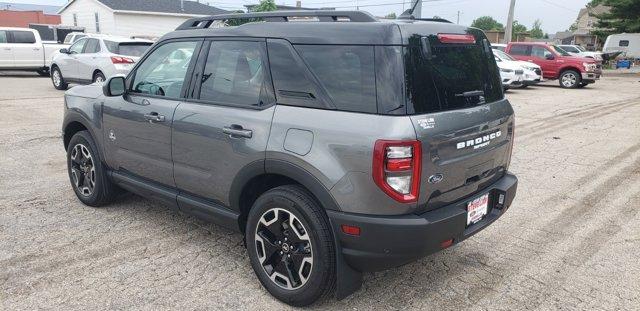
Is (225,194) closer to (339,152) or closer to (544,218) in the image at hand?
(339,152)

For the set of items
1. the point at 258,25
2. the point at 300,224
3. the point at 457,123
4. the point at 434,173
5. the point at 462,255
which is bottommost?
the point at 462,255

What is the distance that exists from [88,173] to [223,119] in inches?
84.4

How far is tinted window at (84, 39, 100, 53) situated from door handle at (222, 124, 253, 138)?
11379 millimetres

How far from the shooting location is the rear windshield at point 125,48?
12.8 m

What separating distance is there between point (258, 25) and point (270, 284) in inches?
68.2

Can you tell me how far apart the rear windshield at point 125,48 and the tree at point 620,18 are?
36873 mm

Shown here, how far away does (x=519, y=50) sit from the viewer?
20.7 m

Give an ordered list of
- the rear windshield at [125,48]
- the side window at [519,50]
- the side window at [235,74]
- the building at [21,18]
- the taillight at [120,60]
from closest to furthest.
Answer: the side window at [235,74] → the taillight at [120,60] → the rear windshield at [125,48] → the side window at [519,50] → the building at [21,18]

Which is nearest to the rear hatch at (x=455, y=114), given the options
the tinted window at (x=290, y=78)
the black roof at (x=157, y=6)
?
the tinted window at (x=290, y=78)

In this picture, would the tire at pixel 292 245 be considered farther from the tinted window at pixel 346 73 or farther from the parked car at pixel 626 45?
the parked car at pixel 626 45

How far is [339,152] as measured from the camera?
273 cm

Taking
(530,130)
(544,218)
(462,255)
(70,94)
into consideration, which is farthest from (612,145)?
(70,94)

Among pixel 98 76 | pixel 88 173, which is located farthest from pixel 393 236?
A: pixel 98 76

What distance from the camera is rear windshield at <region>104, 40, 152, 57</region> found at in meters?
12.8
